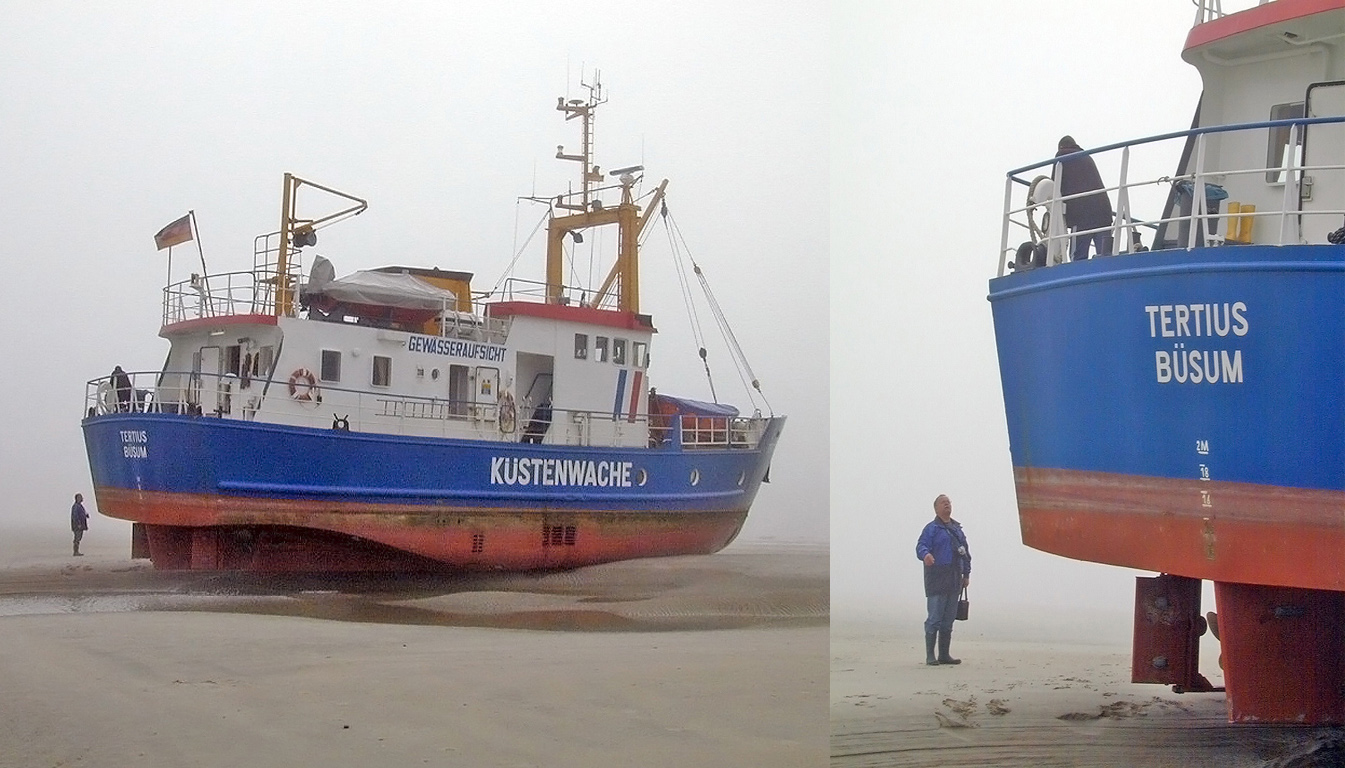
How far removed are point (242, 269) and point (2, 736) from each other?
1.38m

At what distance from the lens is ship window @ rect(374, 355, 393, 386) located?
13.9 ft

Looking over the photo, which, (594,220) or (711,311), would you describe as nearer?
(594,220)

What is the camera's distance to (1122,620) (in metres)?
4.60

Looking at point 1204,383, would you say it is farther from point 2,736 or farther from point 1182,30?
point 2,736

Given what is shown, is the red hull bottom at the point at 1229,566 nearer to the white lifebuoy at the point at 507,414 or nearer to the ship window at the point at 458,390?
the white lifebuoy at the point at 507,414

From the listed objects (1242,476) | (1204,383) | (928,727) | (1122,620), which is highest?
(1204,383)

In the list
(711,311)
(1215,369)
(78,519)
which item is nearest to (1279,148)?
(1215,369)

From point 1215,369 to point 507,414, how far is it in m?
2.26

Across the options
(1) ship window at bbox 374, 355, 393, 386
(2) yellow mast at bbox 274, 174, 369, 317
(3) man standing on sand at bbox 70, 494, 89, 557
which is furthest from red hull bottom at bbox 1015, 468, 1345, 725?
(3) man standing on sand at bbox 70, 494, 89, 557

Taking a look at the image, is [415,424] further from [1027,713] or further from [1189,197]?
[1189,197]

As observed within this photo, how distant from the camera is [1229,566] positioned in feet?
13.5

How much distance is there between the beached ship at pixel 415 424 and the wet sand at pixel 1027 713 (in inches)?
30.0

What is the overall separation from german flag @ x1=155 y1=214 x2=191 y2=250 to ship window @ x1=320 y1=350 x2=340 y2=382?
0.55m

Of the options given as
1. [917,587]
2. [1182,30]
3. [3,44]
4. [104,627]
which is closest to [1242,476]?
[917,587]
